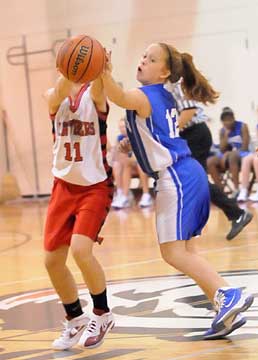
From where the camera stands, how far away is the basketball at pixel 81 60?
11.7 ft

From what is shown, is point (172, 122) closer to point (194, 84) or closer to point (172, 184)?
point (172, 184)

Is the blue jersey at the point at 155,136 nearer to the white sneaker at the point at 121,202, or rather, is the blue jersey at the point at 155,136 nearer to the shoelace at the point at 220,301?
the shoelace at the point at 220,301

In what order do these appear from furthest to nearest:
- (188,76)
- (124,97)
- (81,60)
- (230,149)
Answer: (230,149) → (188,76) → (124,97) → (81,60)

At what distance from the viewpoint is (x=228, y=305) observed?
12.1 ft

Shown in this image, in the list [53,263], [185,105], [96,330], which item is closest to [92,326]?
[96,330]

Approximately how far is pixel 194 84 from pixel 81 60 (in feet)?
2.81

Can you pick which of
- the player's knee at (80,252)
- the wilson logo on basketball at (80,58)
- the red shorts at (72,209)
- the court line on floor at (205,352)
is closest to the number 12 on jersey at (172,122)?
the red shorts at (72,209)

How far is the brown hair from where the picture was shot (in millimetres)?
4059

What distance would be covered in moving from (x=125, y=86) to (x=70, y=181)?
962 centimetres

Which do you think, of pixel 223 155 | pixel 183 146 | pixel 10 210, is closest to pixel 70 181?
pixel 183 146

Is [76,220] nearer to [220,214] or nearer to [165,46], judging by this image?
[165,46]

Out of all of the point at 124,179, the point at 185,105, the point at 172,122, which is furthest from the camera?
the point at 124,179

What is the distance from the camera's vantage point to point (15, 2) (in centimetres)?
1427

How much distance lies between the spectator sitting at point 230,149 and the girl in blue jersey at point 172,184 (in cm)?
730
